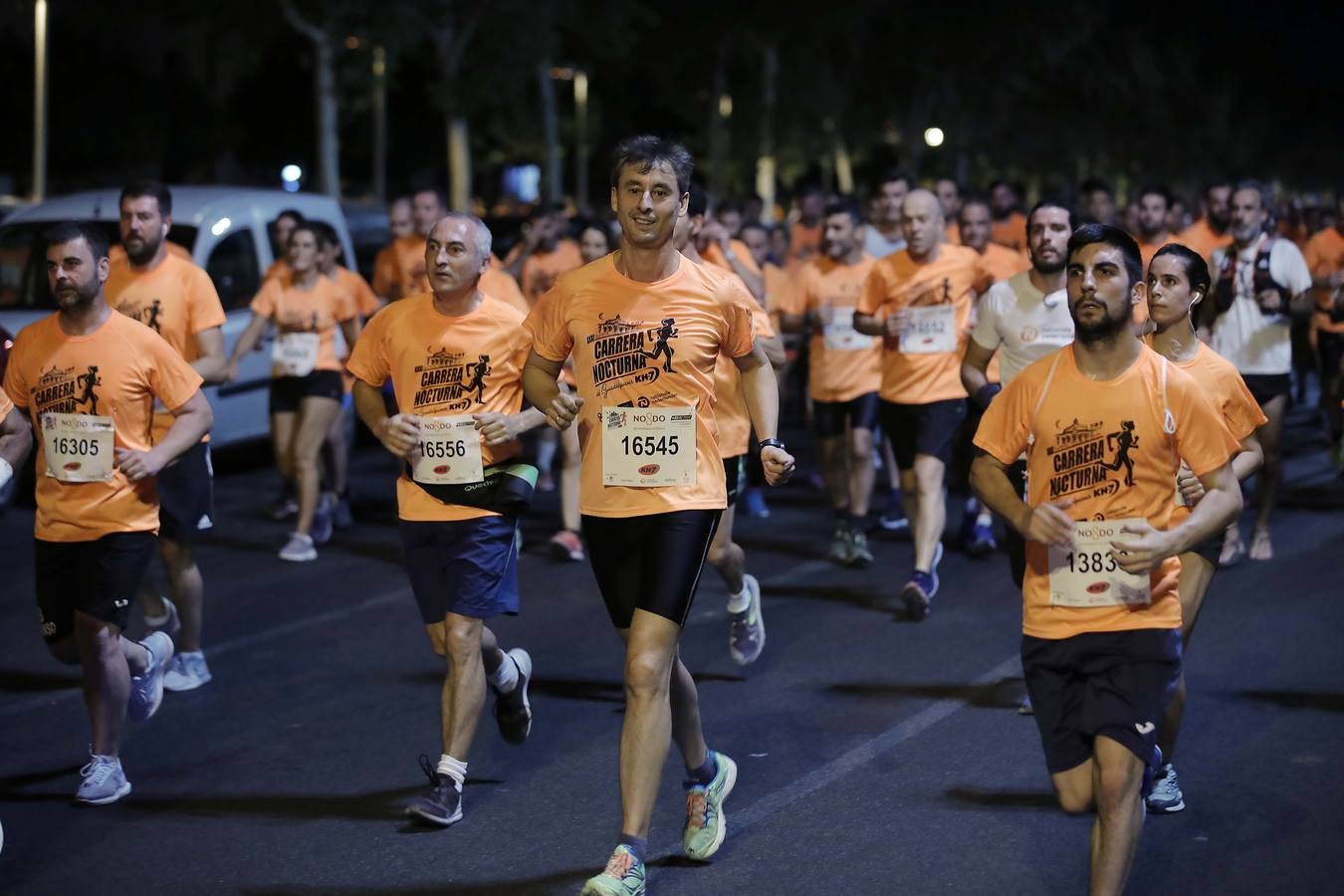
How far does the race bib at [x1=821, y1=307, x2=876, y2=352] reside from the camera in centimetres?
1075

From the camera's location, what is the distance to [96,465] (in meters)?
6.46

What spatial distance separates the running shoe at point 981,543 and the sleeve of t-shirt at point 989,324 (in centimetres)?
245

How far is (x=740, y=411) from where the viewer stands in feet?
27.7

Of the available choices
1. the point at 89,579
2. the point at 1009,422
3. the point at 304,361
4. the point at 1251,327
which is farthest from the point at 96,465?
the point at 1251,327

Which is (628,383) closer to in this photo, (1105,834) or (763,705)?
(1105,834)

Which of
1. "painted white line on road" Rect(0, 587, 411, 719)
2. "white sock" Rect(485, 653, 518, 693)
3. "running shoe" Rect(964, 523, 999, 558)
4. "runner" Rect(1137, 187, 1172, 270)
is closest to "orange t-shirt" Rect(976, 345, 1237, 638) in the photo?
"white sock" Rect(485, 653, 518, 693)

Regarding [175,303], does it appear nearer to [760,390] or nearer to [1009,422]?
[760,390]

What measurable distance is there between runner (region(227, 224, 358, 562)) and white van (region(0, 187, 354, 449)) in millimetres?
1750

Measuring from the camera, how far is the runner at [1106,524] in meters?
4.75

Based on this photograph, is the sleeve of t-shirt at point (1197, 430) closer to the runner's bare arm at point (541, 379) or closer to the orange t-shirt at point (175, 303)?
the runner's bare arm at point (541, 379)

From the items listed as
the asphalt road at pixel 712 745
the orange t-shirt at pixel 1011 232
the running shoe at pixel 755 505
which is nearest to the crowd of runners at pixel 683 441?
the asphalt road at pixel 712 745

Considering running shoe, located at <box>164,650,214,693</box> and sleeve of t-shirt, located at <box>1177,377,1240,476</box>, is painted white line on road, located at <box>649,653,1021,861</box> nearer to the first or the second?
sleeve of t-shirt, located at <box>1177,377,1240,476</box>

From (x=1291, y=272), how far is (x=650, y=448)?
542 cm

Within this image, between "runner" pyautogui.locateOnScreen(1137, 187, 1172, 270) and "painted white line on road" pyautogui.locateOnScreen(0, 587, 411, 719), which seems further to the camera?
"runner" pyautogui.locateOnScreen(1137, 187, 1172, 270)
